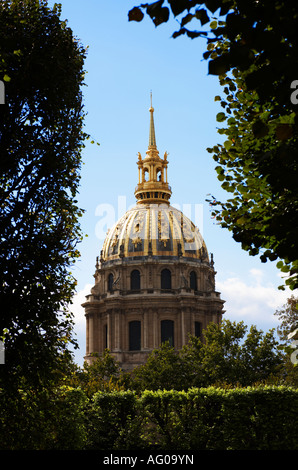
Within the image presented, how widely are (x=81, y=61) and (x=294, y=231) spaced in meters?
12.5

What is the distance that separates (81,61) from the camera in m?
19.8

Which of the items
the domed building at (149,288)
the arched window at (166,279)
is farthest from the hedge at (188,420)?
the arched window at (166,279)

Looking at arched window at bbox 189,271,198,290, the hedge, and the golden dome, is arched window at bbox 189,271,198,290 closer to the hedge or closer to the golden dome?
the golden dome

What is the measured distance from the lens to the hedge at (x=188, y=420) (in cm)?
2752

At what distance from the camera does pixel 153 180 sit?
4348 inches

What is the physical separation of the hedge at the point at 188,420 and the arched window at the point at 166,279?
67.8m

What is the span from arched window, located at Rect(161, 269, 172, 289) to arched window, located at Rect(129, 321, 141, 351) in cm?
703

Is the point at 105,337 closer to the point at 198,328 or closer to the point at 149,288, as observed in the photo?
the point at 149,288

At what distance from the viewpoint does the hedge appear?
27.5 meters

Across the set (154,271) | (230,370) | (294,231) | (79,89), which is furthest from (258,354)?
(294,231)

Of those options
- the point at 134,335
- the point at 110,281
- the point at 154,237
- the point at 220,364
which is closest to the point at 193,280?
the point at 154,237

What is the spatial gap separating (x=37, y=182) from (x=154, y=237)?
8291cm

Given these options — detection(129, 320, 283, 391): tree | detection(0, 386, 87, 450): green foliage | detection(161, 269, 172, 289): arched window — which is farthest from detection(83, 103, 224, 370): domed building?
detection(0, 386, 87, 450): green foliage
